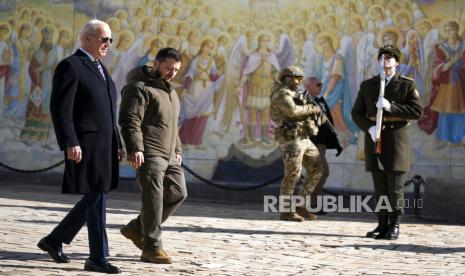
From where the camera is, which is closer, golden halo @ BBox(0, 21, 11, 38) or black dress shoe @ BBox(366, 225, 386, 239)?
black dress shoe @ BBox(366, 225, 386, 239)

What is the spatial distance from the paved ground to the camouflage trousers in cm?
48

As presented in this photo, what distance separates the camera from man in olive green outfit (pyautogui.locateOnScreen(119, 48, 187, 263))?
7137 millimetres

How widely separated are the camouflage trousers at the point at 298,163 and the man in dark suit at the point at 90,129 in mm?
4574

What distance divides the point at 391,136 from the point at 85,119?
12.9 feet

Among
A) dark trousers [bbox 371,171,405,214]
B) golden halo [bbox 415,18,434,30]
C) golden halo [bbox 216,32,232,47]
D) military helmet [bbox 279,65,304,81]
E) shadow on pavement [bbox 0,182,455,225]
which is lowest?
shadow on pavement [bbox 0,182,455,225]

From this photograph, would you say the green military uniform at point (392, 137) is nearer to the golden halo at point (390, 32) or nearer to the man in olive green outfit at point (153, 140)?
the man in olive green outfit at point (153, 140)

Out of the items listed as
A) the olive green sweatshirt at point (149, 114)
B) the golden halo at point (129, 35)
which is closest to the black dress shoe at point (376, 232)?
the olive green sweatshirt at point (149, 114)

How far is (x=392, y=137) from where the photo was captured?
9586mm

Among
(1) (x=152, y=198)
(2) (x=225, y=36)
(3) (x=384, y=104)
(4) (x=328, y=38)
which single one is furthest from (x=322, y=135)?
(1) (x=152, y=198)

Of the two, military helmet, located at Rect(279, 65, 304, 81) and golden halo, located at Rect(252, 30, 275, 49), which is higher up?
golden halo, located at Rect(252, 30, 275, 49)

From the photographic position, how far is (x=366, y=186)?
14977 mm

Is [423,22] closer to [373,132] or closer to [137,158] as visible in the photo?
[373,132]

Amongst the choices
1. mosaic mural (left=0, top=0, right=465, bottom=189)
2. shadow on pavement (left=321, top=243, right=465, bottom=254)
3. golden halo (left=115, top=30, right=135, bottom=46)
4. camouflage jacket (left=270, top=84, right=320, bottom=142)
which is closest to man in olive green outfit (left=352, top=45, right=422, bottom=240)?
shadow on pavement (left=321, top=243, right=465, bottom=254)

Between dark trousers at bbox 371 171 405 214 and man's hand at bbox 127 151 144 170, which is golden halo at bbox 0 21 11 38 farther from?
man's hand at bbox 127 151 144 170
